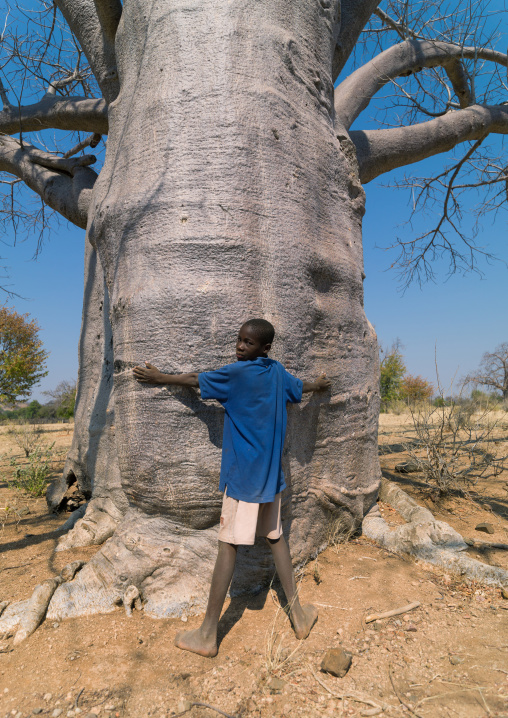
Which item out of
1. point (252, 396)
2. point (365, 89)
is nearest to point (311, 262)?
point (252, 396)

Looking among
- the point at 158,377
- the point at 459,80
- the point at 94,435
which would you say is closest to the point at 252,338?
the point at 158,377

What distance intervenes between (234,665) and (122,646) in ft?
1.61

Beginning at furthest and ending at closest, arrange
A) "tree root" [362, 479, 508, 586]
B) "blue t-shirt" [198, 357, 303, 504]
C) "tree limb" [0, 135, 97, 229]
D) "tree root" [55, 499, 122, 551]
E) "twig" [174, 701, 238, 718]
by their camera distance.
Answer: "tree limb" [0, 135, 97, 229]
"tree root" [55, 499, 122, 551]
"tree root" [362, 479, 508, 586]
"blue t-shirt" [198, 357, 303, 504]
"twig" [174, 701, 238, 718]

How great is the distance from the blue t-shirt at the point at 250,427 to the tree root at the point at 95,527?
1303mm

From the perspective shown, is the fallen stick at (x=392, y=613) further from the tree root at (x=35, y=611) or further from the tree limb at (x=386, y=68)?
the tree limb at (x=386, y=68)

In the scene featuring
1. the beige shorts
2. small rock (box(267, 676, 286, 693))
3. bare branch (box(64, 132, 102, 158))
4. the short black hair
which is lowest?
small rock (box(267, 676, 286, 693))

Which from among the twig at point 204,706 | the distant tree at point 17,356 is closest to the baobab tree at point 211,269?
the twig at point 204,706

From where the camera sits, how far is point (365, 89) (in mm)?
3779

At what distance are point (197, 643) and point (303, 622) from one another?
1.46 ft

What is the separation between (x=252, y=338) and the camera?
6.27 feet

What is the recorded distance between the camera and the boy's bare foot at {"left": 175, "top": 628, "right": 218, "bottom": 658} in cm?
171

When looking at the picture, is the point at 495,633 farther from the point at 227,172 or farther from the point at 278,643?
the point at 227,172

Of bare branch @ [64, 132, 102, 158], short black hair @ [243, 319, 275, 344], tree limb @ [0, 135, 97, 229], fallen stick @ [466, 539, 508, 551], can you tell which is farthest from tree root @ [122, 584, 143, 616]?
bare branch @ [64, 132, 102, 158]

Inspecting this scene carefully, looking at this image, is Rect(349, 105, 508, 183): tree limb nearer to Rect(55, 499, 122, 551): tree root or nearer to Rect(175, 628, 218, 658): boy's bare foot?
Rect(55, 499, 122, 551): tree root
